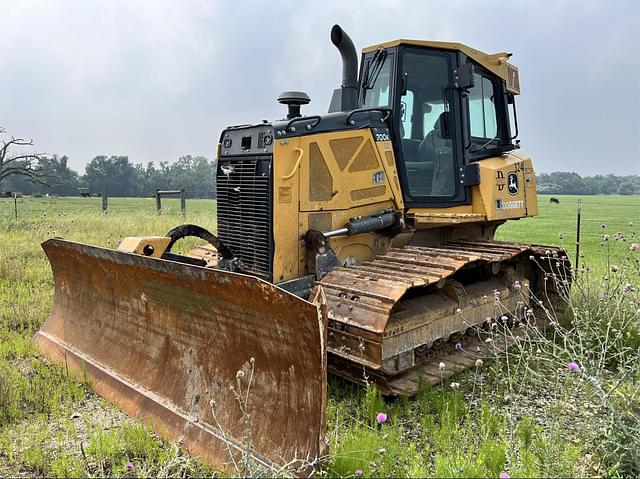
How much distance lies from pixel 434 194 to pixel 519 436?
2.86m

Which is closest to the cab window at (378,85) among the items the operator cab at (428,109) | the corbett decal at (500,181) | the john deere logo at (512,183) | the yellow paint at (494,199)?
the operator cab at (428,109)

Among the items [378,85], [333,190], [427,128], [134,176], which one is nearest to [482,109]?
[427,128]

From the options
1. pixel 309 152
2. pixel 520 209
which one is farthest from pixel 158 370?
pixel 520 209

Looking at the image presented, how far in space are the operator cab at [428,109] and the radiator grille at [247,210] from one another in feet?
4.97

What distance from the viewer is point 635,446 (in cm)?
276

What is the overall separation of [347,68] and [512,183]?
250 centimetres

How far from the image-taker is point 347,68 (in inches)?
201

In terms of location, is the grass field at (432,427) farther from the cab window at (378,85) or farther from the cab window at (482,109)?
the cab window at (378,85)

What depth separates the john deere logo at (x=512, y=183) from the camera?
6168mm

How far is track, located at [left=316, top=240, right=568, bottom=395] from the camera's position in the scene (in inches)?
148

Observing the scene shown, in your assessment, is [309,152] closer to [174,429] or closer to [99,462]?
[174,429]

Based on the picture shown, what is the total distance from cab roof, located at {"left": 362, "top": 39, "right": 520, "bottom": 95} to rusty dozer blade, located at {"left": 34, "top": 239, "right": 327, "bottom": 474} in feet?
10.7

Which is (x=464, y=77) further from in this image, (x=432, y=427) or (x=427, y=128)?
(x=432, y=427)

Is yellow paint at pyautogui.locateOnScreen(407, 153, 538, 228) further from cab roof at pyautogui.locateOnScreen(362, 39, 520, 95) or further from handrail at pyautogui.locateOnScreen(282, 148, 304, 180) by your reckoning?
handrail at pyautogui.locateOnScreen(282, 148, 304, 180)
